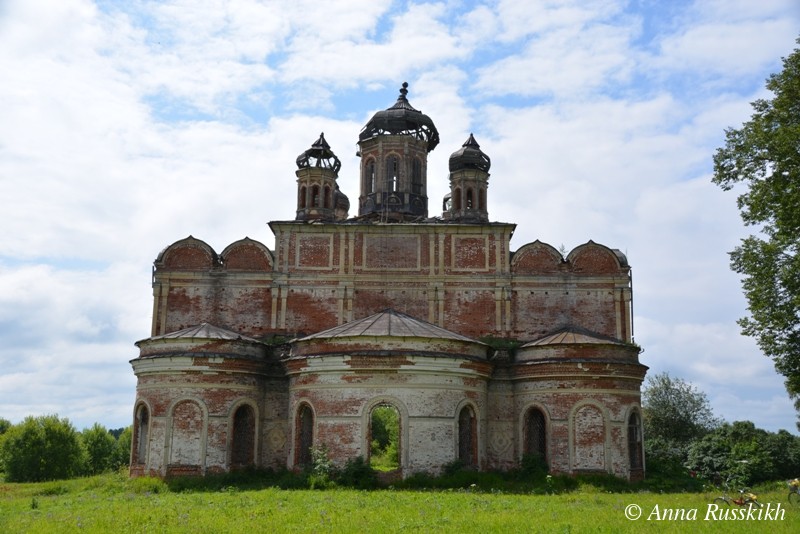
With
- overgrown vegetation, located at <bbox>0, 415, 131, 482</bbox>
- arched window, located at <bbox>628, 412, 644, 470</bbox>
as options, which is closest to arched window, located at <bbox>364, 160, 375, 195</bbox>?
arched window, located at <bbox>628, 412, 644, 470</bbox>

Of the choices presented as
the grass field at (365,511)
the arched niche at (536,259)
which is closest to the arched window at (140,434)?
the grass field at (365,511)

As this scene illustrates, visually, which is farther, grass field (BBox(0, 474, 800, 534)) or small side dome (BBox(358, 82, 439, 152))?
small side dome (BBox(358, 82, 439, 152))

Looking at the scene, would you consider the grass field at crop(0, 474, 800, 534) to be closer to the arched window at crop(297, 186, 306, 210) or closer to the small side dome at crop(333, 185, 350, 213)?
the arched window at crop(297, 186, 306, 210)

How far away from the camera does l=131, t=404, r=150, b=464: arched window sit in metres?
26.7

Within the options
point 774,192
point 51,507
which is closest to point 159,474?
point 51,507

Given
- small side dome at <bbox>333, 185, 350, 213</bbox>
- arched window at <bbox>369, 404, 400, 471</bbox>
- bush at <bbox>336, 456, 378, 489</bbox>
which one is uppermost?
small side dome at <bbox>333, 185, 350, 213</bbox>

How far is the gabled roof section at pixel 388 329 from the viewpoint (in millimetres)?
24312

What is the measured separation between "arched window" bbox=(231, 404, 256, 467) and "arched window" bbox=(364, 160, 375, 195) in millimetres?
11111

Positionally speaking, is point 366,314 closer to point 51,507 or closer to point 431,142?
point 431,142

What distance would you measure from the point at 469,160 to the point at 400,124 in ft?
11.0

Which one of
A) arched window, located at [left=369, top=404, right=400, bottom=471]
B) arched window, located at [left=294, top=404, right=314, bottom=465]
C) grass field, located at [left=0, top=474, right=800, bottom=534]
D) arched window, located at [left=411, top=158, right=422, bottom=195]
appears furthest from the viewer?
arched window, located at [left=411, top=158, right=422, bottom=195]

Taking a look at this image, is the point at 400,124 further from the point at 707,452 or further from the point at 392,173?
the point at 707,452

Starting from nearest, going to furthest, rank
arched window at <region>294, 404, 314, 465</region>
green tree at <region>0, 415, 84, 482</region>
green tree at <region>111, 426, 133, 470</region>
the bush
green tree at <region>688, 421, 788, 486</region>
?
the bush, arched window at <region>294, 404, 314, 465</region>, green tree at <region>688, 421, 788, 486</region>, green tree at <region>0, 415, 84, 482</region>, green tree at <region>111, 426, 133, 470</region>

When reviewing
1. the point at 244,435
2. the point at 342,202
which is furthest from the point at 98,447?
the point at 244,435
